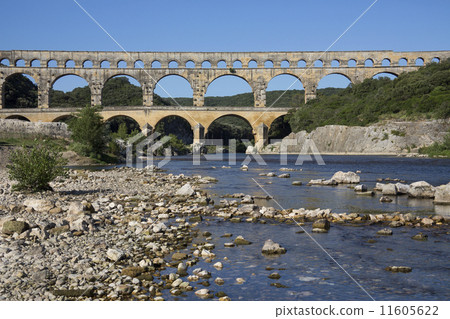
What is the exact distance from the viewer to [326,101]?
213 ft

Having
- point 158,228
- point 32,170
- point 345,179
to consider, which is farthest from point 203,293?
point 345,179

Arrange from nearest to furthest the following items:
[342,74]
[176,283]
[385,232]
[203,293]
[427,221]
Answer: [203,293], [176,283], [385,232], [427,221], [342,74]

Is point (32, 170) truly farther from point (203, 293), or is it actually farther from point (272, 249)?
point (203, 293)

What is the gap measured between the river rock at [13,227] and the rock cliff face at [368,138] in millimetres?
43247

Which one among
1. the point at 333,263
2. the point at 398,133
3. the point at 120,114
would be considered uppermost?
the point at 120,114

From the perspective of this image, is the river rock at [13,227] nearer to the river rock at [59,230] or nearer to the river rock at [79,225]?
the river rock at [59,230]

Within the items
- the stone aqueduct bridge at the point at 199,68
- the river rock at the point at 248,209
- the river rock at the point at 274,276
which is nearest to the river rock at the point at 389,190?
the river rock at the point at 248,209

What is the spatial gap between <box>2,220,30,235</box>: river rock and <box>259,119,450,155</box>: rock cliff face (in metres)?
43.2

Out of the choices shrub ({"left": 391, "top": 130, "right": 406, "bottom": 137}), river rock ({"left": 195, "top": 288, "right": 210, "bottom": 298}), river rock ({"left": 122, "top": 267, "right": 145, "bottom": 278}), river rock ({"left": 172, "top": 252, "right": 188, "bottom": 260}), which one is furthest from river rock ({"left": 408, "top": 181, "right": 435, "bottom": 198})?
shrub ({"left": 391, "top": 130, "right": 406, "bottom": 137})

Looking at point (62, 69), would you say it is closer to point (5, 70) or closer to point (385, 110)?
point (5, 70)

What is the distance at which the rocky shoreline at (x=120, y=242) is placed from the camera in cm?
577

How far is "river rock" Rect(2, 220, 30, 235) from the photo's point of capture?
8.02 metres

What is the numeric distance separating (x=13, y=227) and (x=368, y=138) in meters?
46.9

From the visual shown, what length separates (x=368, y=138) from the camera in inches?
1967
